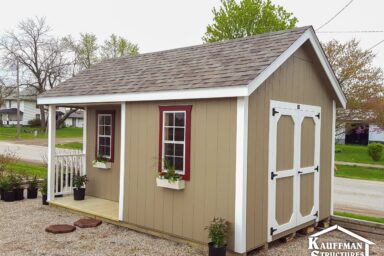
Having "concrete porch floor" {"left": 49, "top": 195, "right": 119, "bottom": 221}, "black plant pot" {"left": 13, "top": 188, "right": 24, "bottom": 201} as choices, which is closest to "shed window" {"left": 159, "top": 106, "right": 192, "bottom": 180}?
"concrete porch floor" {"left": 49, "top": 195, "right": 119, "bottom": 221}

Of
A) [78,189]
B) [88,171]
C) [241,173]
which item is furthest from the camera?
[88,171]

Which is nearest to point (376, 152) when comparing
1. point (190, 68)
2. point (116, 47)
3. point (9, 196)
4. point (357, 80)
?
point (357, 80)

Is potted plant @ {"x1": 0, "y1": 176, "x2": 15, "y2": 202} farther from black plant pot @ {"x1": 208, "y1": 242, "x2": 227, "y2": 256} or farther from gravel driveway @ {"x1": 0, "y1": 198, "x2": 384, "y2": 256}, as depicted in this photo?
black plant pot @ {"x1": 208, "y1": 242, "x2": 227, "y2": 256}

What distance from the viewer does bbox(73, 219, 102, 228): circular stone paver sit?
22.5 ft

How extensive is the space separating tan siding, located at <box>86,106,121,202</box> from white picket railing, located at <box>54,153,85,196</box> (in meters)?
0.22

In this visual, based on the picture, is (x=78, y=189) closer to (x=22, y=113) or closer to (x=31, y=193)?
(x=31, y=193)

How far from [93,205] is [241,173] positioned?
14.1ft

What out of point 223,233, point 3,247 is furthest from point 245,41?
point 3,247

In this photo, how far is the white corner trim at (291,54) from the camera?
5.19 meters

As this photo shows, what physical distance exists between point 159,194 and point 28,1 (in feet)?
35.9

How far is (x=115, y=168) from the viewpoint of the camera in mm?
8586

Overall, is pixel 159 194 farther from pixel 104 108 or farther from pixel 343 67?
pixel 343 67

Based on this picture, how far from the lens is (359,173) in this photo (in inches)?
637

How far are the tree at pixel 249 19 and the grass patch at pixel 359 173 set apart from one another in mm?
13715
